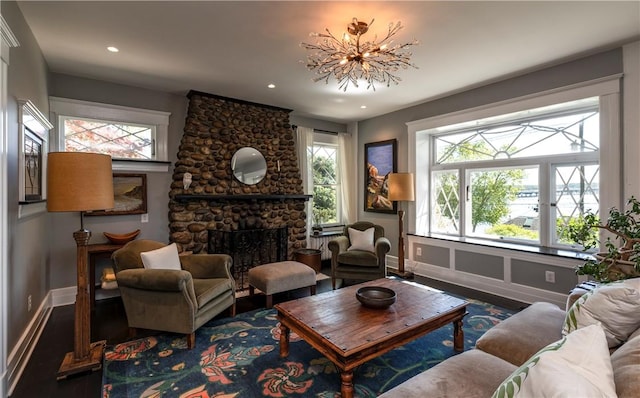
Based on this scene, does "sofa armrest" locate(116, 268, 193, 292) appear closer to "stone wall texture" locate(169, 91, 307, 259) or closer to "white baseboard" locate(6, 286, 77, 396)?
"white baseboard" locate(6, 286, 77, 396)

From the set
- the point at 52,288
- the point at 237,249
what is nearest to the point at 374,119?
the point at 237,249

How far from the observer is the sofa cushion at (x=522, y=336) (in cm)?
166

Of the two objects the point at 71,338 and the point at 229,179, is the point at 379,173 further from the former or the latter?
the point at 71,338

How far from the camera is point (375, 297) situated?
2436mm

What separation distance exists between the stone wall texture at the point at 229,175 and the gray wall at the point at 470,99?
1485 millimetres

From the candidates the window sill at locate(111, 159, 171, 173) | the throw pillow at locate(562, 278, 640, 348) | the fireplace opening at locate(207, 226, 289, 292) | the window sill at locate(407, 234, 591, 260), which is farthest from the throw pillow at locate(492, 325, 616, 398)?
the window sill at locate(111, 159, 171, 173)

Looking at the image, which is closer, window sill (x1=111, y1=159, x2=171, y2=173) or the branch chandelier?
the branch chandelier

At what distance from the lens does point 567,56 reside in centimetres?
309

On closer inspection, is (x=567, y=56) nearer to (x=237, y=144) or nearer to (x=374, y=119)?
(x=374, y=119)

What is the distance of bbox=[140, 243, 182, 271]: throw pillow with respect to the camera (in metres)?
2.77

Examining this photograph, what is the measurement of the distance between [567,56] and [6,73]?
15.9 ft

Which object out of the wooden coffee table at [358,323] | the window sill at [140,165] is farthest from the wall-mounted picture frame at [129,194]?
the wooden coffee table at [358,323]

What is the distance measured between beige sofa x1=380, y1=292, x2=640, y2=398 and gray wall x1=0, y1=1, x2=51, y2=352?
274cm

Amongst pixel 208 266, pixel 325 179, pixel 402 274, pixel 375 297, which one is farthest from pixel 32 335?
pixel 325 179
